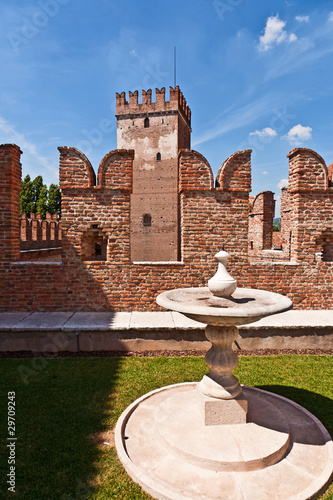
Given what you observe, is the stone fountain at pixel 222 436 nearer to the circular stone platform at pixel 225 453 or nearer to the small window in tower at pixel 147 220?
the circular stone platform at pixel 225 453

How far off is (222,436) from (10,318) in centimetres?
490

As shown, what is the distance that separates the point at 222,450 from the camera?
2.95m

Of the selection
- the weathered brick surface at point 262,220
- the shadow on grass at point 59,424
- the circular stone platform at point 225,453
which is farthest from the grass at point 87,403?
the weathered brick surface at point 262,220

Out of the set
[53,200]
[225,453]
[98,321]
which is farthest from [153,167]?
[225,453]

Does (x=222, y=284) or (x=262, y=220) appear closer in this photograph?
(x=222, y=284)

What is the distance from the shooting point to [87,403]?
155 inches

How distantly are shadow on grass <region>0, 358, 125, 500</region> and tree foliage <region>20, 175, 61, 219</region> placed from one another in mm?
28413

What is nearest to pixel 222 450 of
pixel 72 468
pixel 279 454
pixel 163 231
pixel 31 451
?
pixel 279 454

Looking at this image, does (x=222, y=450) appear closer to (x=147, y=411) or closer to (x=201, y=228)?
(x=147, y=411)

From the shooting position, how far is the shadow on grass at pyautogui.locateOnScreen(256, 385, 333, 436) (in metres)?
3.67

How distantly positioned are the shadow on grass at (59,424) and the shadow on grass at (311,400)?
7.88 feet

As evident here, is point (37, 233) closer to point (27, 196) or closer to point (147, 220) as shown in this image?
point (147, 220)

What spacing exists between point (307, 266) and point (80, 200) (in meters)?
5.44

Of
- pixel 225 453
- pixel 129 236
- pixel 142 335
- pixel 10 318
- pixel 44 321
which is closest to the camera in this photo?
pixel 225 453
